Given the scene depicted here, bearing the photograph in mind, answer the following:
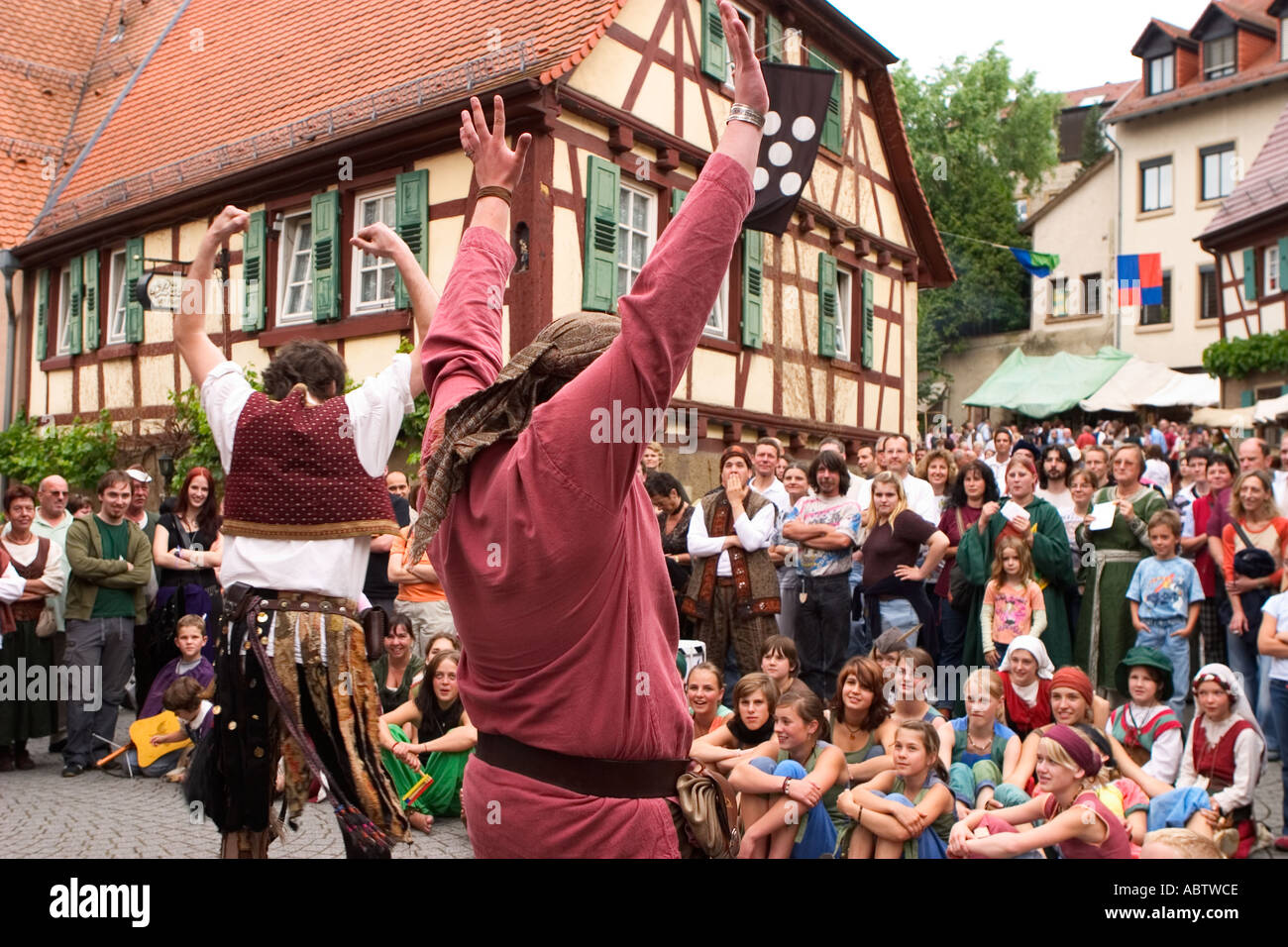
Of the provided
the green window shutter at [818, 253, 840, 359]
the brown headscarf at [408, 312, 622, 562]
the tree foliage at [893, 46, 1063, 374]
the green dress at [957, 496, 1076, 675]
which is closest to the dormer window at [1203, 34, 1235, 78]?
the tree foliage at [893, 46, 1063, 374]

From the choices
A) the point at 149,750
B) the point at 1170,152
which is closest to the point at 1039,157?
the point at 1170,152

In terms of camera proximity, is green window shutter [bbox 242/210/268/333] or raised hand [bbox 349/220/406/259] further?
green window shutter [bbox 242/210/268/333]

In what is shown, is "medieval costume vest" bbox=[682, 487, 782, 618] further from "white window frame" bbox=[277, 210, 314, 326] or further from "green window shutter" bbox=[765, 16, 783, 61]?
"green window shutter" bbox=[765, 16, 783, 61]

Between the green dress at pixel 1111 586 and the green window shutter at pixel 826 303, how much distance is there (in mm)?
8284

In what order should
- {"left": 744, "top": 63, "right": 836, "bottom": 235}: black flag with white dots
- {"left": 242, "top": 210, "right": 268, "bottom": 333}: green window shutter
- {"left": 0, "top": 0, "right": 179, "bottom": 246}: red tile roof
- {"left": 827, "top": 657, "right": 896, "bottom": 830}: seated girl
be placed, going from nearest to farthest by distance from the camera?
{"left": 827, "top": 657, "right": 896, "bottom": 830}: seated girl
{"left": 744, "top": 63, "right": 836, "bottom": 235}: black flag with white dots
{"left": 242, "top": 210, "right": 268, "bottom": 333}: green window shutter
{"left": 0, "top": 0, "right": 179, "bottom": 246}: red tile roof

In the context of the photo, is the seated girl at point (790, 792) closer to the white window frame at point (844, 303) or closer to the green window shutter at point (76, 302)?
the white window frame at point (844, 303)

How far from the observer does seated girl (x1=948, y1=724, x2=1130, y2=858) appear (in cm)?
480

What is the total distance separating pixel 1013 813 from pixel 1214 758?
1.45 metres

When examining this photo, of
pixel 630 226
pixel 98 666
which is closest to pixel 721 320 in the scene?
pixel 630 226

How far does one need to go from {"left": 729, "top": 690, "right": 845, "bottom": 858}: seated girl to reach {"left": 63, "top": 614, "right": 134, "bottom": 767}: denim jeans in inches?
188

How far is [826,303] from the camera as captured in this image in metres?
16.5

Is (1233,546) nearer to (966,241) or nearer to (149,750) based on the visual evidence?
(149,750)

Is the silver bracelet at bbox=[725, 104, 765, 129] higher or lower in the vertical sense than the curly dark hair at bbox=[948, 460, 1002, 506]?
higher

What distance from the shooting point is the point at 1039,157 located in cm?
4475
